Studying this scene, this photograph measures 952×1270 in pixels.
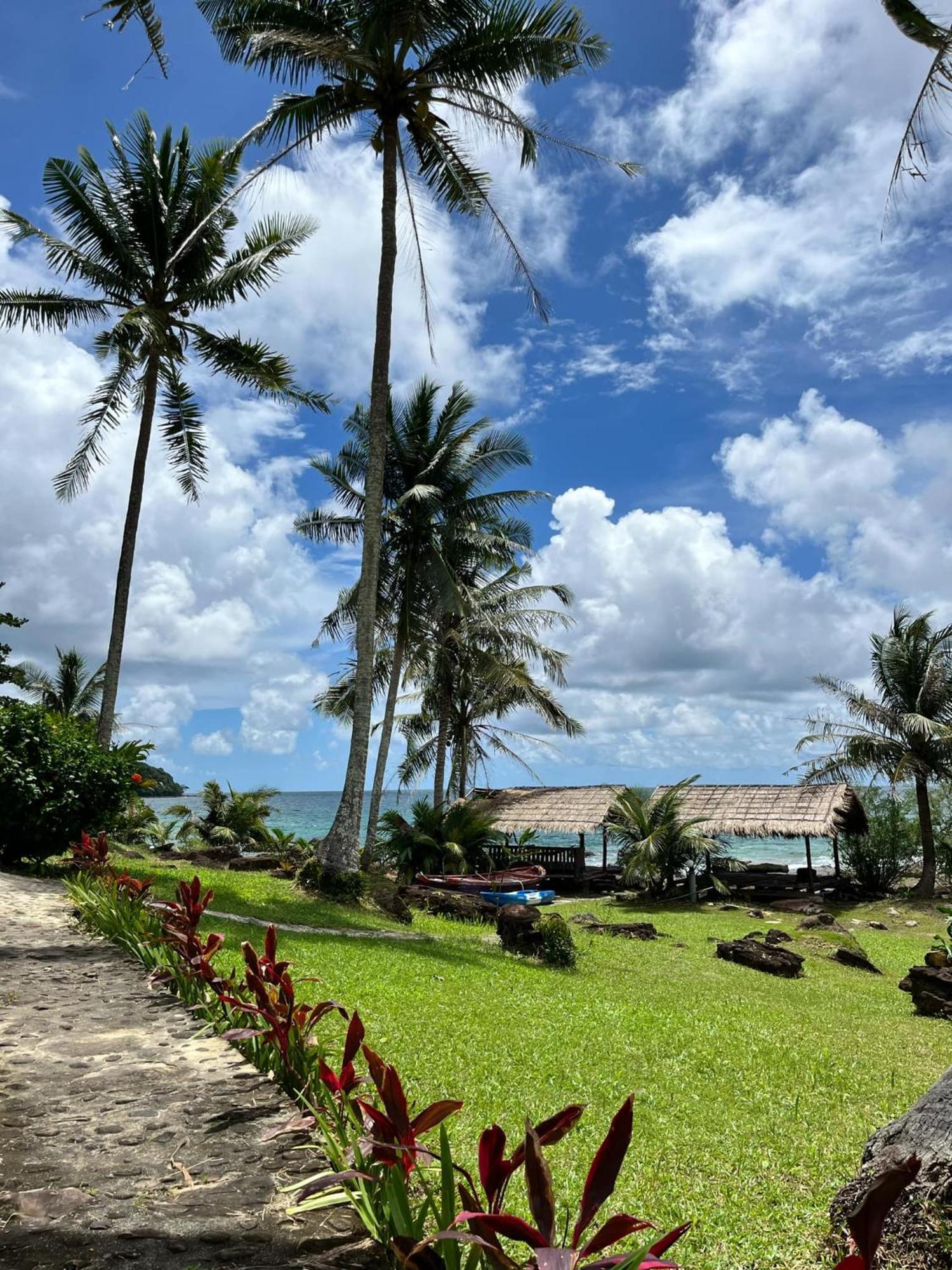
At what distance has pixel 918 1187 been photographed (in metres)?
2.94

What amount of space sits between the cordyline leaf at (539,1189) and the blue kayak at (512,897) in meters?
15.6

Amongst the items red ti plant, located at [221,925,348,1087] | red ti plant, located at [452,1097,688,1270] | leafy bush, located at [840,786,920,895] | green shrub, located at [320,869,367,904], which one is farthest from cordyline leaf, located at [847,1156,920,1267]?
leafy bush, located at [840,786,920,895]

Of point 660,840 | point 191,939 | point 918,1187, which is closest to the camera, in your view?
point 918,1187

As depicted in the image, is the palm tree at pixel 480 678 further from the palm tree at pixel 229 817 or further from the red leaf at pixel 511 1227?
the red leaf at pixel 511 1227

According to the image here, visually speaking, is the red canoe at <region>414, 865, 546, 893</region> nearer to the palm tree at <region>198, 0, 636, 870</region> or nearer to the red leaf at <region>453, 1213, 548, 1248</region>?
the palm tree at <region>198, 0, 636, 870</region>

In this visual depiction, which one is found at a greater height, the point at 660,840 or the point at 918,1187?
the point at 660,840

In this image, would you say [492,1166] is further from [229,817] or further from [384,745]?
[229,817]

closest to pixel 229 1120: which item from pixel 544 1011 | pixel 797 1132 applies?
pixel 797 1132

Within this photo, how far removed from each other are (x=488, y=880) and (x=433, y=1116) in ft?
55.3

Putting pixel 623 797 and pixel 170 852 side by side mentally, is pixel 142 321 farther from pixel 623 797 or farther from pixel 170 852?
pixel 623 797

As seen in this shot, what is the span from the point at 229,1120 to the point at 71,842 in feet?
31.3

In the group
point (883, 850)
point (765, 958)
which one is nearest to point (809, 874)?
point (883, 850)

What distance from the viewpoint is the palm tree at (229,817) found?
28.1 m

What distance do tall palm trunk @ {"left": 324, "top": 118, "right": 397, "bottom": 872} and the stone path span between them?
26.3 feet
